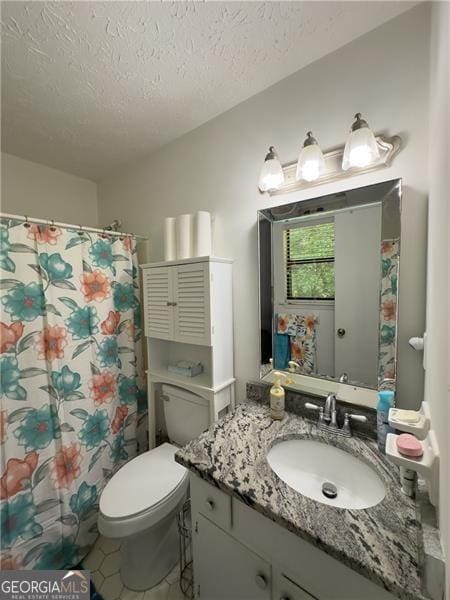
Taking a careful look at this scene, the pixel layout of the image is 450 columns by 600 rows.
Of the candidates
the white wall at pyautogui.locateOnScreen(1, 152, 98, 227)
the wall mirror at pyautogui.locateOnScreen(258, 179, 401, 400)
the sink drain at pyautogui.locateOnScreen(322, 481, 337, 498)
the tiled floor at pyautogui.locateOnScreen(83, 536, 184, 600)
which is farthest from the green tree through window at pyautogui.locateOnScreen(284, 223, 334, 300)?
the white wall at pyautogui.locateOnScreen(1, 152, 98, 227)

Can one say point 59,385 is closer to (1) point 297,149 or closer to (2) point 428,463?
(2) point 428,463

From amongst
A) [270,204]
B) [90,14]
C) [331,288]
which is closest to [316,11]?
[270,204]

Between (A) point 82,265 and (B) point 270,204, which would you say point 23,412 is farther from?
(B) point 270,204

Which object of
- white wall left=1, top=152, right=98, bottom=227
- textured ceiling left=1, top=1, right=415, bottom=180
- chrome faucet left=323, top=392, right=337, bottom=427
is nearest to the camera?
textured ceiling left=1, top=1, right=415, bottom=180

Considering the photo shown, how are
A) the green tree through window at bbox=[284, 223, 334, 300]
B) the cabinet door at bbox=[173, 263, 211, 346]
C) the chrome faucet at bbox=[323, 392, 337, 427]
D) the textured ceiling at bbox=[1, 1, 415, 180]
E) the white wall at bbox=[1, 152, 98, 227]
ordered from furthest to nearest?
1. the white wall at bbox=[1, 152, 98, 227]
2. the cabinet door at bbox=[173, 263, 211, 346]
3. the green tree through window at bbox=[284, 223, 334, 300]
4. the chrome faucet at bbox=[323, 392, 337, 427]
5. the textured ceiling at bbox=[1, 1, 415, 180]

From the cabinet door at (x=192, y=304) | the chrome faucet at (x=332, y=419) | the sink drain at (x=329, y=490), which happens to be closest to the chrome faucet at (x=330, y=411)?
the chrome faucet at (x=332, y=419)

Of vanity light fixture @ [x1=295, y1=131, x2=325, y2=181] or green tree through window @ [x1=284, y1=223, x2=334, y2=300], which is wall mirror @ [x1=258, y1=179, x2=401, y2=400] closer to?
green tree through window @ [x1=284, y1=223, x2=334, y2=300]

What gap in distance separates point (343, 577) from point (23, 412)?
1.40m

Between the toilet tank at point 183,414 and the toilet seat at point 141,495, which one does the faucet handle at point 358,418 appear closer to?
the toilet tank at point 183,414

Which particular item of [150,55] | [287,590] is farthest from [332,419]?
[150,55]

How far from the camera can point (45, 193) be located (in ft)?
6.22

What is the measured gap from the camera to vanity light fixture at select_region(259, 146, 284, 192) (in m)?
1.10

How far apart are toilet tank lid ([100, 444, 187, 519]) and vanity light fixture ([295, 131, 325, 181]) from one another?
1497mm

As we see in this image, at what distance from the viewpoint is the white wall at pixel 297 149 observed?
87cm
